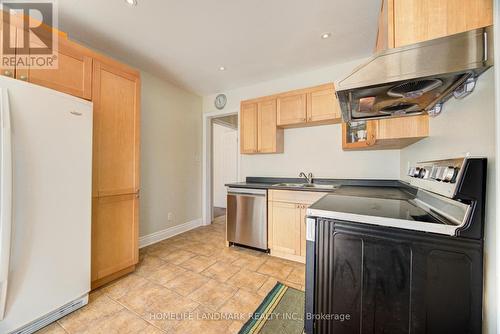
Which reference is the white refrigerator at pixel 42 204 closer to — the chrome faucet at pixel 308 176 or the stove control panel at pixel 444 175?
the stove control panel at pixel 444 175

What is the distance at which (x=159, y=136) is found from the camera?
2947mm

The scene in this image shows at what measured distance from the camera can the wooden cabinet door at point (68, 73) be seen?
4.51 ft

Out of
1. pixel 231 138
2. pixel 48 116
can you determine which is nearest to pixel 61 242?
pixel 48 116

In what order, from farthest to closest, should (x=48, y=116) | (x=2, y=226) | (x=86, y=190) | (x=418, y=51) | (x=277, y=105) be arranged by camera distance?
(x=277, y=105)
(x=86, y=190)
(x=48, y=116)
(x=2, y=226)
(x=418, y=51)

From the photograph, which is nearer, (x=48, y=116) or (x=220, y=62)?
(x=48, y=116)

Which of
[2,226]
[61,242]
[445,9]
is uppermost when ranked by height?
[445,9]

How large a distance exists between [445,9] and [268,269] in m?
2.33

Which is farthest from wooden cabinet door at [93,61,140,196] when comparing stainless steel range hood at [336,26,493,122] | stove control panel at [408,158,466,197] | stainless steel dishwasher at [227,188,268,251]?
stove control panel at [408,158,466,197]

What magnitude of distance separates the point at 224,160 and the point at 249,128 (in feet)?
8.47

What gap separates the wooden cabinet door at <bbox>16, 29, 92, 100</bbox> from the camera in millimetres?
1375

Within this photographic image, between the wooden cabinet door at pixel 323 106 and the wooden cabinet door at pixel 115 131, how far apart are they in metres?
2.06

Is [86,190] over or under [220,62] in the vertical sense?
under

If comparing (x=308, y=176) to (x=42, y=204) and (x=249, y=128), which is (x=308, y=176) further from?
(x=42, y=204)

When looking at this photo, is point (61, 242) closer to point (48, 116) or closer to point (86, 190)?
point (86, 190)
